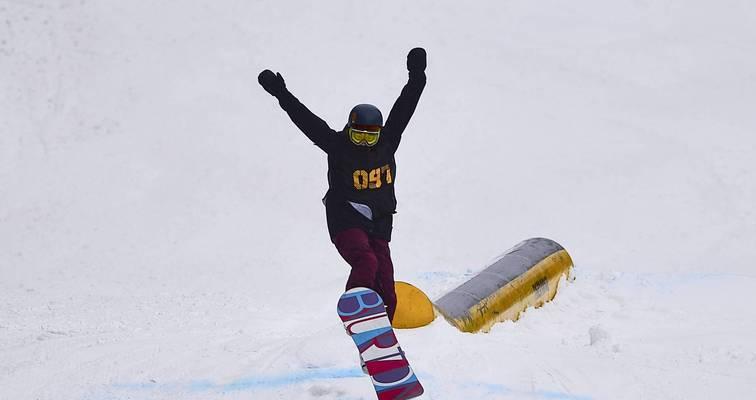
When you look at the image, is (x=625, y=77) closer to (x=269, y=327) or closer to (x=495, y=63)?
(x=495, y=63)

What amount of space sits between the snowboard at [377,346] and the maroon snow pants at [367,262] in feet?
0.59

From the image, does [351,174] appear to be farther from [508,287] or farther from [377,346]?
[508,287]

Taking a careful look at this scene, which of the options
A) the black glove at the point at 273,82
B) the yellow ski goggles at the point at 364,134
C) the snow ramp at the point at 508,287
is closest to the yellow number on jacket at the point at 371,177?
the yellow ski goggles at the point at 364,134

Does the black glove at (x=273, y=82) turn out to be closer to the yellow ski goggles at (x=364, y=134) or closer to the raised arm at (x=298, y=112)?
the raised arm at (x=298, y=112)

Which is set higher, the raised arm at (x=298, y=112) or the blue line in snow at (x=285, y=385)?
the raised arm at (x=298, y=112)

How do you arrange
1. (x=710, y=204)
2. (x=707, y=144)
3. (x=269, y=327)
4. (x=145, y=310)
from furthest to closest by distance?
(x=707, y=144) < (x=710, y=204) < (x=145, y=310) < (x=269, y=327)

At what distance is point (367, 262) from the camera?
5258 mm

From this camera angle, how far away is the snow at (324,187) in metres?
5.85

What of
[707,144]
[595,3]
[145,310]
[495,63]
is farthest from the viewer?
[595,3]

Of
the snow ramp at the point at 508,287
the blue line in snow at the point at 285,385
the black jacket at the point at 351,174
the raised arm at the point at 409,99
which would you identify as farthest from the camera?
the snow ramp at the point at 508,287

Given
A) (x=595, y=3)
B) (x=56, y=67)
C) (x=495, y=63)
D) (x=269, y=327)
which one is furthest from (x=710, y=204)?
(x=56, y=67)

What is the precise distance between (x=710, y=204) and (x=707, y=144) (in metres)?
1.70

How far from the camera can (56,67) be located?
14016 millimetres

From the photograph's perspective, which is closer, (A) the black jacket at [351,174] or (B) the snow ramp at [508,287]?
(A) the black jacket at [351,174]
